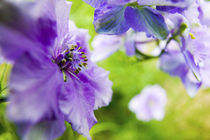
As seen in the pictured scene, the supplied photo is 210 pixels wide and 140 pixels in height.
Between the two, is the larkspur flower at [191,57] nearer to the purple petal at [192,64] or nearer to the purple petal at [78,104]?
the purple petal at [192,64]

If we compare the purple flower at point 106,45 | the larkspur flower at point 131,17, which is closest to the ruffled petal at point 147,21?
the larkspur flower at point 131,17

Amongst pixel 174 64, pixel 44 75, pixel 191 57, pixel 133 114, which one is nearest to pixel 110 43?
pixel 174 64

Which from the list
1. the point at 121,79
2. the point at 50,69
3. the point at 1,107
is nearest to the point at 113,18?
the point at 50,69

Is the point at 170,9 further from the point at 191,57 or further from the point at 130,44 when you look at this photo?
the point at 130,44

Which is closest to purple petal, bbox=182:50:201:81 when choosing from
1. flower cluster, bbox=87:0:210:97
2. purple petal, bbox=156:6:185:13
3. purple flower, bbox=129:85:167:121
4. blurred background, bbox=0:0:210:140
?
flower cluster, bbox=87:0:210:97

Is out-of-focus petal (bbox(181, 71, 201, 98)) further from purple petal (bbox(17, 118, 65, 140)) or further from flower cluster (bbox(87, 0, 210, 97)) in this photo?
purple petal (bbox(17, 118, 65, 140))

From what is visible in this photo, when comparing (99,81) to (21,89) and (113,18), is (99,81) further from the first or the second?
(21,89)

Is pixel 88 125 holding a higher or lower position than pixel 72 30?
lower
